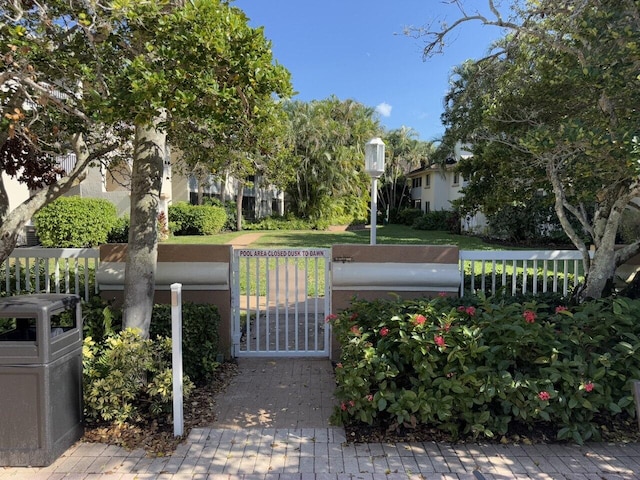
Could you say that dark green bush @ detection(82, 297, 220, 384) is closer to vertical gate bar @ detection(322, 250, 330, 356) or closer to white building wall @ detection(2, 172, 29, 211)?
vertical gate bar @ detection(322, 250, 330, 356)

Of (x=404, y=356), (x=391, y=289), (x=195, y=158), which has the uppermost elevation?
(x=195, y=158)

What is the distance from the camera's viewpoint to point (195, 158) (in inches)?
238

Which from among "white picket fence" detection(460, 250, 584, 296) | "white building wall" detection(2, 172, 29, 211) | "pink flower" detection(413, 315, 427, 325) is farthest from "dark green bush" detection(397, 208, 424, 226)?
"pink flower" detection(413, 315, 427, 325)

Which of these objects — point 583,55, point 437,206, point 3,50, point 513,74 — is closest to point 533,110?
point 513,74

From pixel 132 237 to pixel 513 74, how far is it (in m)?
4.94

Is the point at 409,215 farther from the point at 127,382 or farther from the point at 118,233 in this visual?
the point at 127,382

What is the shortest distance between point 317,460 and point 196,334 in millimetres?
1984

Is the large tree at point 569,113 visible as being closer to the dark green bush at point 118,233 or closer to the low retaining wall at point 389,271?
the low retaining wall at point 389,271

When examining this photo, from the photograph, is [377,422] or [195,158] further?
[195,158]

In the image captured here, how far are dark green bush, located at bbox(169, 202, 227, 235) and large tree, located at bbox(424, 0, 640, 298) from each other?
65.5ft

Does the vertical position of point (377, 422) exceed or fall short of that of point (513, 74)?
it falls short

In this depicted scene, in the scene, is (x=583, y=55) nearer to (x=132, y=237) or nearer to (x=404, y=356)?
(x=404, y=356)

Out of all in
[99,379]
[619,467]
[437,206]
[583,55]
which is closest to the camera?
[619,467]

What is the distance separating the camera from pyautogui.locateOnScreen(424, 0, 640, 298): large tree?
4000 millimetres
